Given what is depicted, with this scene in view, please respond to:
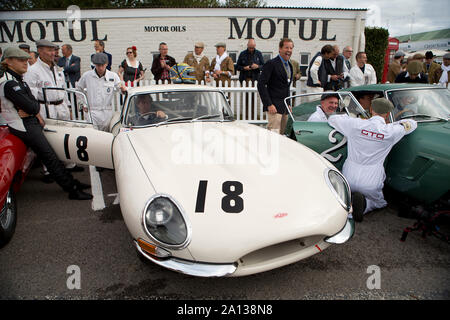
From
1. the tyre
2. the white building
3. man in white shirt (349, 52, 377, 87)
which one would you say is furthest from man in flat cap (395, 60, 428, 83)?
the white building

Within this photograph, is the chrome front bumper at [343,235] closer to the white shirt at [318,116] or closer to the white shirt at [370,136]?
the white shirt at [370,136]

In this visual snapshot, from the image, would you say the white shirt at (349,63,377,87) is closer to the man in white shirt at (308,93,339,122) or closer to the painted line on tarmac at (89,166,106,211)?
the man in white shirt at (308,93,339,122)

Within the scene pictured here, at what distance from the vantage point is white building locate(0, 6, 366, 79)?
39.8ft

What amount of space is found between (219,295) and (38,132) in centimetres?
287

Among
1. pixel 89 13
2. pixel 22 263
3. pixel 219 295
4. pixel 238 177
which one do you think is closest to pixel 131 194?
pixel 238 177

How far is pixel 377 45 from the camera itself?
13609mm

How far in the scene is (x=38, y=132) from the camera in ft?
11.7

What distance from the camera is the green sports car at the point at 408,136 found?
2.90 metres

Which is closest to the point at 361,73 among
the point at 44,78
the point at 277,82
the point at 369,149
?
the point at 277,82

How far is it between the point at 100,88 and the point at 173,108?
220 cm

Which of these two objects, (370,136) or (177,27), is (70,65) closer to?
(177,27)

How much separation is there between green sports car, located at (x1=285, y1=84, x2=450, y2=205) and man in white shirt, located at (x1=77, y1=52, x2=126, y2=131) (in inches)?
116
